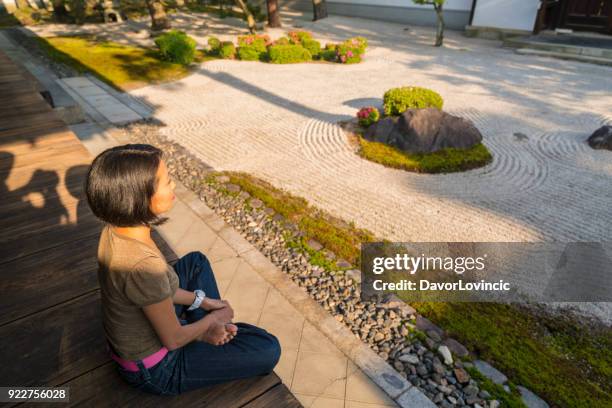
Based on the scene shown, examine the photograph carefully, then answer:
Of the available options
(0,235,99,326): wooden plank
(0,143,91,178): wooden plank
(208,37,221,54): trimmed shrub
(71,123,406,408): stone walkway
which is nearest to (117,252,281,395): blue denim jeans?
(0,235,99,326): wooden plank

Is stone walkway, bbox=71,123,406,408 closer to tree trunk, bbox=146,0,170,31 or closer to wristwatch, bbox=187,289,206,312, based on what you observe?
wristwatch, bbox=187,289,206,312

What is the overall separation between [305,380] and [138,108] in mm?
9491

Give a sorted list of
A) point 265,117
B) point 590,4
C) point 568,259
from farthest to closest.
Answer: point 590,4 → point 265,117 → point 568,259

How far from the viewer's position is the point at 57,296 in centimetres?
265

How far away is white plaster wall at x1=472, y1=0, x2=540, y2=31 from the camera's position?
17.8 m

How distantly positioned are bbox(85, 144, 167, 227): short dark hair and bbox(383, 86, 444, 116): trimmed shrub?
27.2ft

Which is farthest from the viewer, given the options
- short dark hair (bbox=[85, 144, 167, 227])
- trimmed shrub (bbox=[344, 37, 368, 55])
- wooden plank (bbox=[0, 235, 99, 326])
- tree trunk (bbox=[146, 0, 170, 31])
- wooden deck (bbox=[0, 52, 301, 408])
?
tree trunk (bbox=[146, 0, 170, 31])

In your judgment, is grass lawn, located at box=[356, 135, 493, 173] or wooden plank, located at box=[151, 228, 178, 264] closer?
wooden plank, located at box=[151, 228, 178, 264]

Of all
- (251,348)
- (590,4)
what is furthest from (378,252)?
(590,4)

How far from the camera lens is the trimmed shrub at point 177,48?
47.4 feet

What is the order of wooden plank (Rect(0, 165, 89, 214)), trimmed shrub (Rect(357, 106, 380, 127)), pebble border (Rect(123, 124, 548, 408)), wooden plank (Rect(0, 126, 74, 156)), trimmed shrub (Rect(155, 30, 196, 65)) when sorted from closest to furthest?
1. pebble border (Rect(123, 124, 548, 408))
2. wooden plank (Rect(0, 165, 89, 214))
3. wooden plank (Rect(0, 126, 74, 156))
4. trimmed shrub (Rect(357, 106, 380, 127))
5. trimmed shrub (Rect(155, 30, 196, 65))

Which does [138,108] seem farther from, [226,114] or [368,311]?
[368,311]

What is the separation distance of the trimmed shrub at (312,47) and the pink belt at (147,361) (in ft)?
54.1

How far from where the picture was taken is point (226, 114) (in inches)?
407
